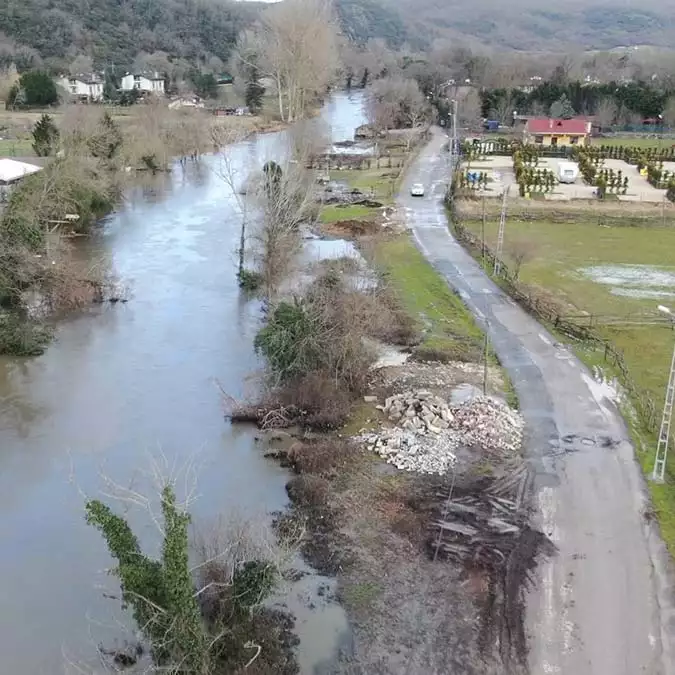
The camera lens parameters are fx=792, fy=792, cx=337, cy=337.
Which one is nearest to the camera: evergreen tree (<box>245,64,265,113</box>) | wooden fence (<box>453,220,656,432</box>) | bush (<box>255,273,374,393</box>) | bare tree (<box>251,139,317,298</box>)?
wooden fence (<box>453,220,656,432</box>)

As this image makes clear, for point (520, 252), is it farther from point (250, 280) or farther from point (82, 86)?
point (82, 86)

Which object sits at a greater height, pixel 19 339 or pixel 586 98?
pixel 586 98

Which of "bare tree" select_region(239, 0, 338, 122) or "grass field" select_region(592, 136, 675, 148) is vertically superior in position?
"bare tree" select_region(239, 0, 338, 122)

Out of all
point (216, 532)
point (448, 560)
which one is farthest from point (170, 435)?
point (448, 560)

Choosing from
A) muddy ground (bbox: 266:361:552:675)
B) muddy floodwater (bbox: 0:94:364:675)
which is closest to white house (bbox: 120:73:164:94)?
muddy floodwater (bbox: 0:94:364:675)

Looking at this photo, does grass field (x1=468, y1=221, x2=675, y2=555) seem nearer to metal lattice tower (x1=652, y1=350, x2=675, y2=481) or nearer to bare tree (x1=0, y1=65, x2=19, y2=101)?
metal lattice tower (x1=652, y1=350, x2=675, y2=481)

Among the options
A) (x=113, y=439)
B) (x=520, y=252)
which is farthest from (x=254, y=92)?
(x=113, y=439)
